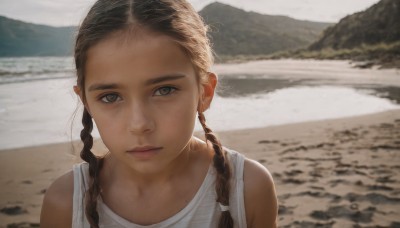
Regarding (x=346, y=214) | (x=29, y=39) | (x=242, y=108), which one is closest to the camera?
(x=346, y=214)

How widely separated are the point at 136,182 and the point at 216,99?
7.58 metres

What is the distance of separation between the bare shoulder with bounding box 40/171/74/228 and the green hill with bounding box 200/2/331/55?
2524 inches

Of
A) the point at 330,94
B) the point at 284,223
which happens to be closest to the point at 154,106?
the point at 284,223

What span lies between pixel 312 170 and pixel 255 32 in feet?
278

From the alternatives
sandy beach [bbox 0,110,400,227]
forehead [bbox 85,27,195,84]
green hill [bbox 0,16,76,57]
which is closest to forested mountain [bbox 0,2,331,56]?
green hill [bbox 0,16,76,57]

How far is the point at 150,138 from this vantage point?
1.51 m

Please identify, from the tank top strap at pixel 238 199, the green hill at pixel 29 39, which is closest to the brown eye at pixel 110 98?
the tank top strap at pixel 238 199

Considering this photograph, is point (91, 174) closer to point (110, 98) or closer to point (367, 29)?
Answer: point (110, 98)

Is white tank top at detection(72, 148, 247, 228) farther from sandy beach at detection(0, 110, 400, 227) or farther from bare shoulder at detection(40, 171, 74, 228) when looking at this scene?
sandy beach at detection(0, 110, 400, 227)

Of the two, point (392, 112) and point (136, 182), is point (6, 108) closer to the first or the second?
point (136, 182)

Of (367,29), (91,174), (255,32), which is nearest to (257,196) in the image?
(91,174)

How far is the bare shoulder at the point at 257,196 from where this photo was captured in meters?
1.83

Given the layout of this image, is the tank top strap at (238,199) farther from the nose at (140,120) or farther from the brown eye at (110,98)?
the brown eye at (110,98)

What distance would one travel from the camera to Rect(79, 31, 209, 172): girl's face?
4.97ft
